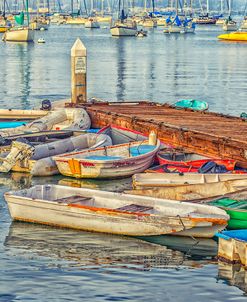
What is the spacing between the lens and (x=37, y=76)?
71.9 metres

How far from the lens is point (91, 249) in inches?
832

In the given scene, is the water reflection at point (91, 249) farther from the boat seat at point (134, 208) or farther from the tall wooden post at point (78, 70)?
the tall wooden post at point (78, 70)

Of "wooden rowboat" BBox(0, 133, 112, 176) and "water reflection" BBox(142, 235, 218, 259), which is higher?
"wooden rowboat" BBox(0, 133, 112, 176)

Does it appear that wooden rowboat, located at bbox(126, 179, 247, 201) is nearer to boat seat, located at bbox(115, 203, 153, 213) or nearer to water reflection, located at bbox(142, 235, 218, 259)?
boat seat, located at bbox(115, 203, 153, 213)

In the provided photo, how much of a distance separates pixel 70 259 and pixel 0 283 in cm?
212

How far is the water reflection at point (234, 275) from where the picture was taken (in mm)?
18875

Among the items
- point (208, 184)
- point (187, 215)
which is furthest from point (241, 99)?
point (187, 215)

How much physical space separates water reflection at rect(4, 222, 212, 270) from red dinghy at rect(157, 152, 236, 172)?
23.0 feet

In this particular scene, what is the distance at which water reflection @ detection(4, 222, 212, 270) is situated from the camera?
20375mm

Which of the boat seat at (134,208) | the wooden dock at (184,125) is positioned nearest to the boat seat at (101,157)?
the wooden dock at (184,125)

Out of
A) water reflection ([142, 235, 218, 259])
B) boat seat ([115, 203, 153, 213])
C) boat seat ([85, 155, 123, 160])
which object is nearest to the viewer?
water reflection ([142, 235, 218, 259])

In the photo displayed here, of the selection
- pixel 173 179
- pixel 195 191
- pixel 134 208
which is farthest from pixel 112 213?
pixel 173 179

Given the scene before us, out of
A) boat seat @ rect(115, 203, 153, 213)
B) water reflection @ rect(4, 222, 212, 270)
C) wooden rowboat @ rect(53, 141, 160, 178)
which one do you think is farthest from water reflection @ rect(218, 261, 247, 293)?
wooden rowboat @ rect(53, 141, 160, 178)

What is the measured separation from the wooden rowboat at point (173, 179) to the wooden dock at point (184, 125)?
2631 mm
